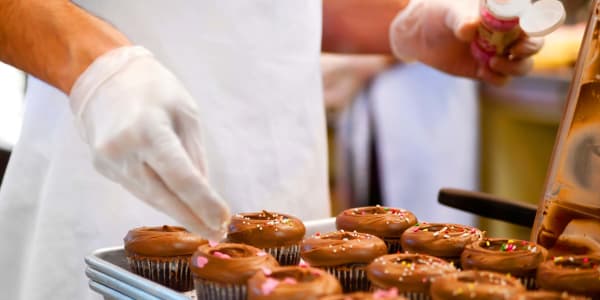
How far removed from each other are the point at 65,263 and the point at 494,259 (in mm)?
949

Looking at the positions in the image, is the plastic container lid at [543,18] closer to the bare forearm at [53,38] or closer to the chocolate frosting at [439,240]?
the chocolate frosting at [439,240]

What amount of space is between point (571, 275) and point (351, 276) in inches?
14.8

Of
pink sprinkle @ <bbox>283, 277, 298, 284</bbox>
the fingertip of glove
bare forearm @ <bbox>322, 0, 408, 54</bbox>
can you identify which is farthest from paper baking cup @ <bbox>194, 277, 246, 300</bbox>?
bare forearm @ <bbox>322, 0, 408, 54</bbox>

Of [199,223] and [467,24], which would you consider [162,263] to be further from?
[467,24]

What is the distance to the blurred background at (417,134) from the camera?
4.41m

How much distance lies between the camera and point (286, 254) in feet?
5.20

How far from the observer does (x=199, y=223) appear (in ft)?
4.41

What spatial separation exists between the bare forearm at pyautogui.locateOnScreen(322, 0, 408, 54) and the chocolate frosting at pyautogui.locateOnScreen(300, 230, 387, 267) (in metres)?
1.01

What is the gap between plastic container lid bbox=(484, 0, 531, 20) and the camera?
179cm

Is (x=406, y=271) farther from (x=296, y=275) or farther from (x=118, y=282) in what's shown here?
(x=118, y=282)

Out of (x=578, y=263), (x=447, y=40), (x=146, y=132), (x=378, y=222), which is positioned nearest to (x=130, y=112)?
(x=146, y=132)

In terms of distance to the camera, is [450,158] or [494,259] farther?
[450,158]

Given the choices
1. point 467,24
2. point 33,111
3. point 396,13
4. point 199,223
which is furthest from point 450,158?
point 199,223

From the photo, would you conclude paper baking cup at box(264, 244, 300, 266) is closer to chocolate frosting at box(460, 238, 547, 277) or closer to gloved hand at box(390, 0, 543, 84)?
chocolate frosting at box(460, 238, 547, 277)
